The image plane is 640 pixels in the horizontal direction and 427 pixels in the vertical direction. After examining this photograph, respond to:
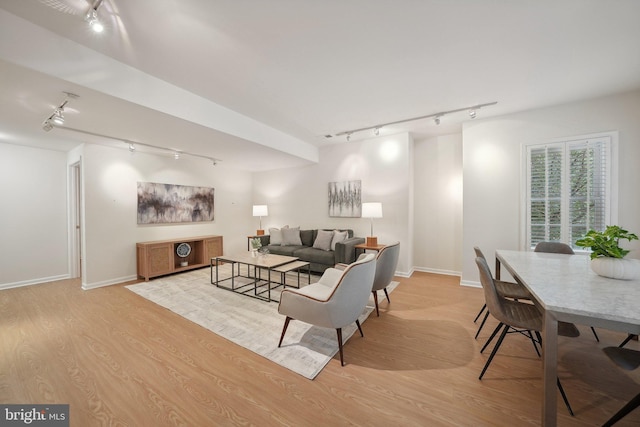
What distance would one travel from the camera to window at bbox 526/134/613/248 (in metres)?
3.07

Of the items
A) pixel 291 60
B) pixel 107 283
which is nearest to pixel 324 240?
pixel 291 60

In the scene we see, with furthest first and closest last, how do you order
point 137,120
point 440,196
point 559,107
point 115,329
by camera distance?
point 440,196 < point 559,107 < point 137,120 < point 115,329

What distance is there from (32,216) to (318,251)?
5.21 metres

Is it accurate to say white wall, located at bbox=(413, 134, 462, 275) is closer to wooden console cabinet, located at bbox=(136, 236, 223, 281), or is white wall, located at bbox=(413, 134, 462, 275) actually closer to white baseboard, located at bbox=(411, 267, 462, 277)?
white baseboard, located at bbox=(411, 267, 462, 277)

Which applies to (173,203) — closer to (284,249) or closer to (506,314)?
(284,249)

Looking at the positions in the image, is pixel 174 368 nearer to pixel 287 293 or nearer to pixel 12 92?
pixel 287 293

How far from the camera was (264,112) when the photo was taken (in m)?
3.44

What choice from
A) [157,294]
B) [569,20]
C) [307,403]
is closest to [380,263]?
[307,403]

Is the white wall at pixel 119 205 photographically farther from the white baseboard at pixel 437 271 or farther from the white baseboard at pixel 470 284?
the white baseboard at pixel 470 284

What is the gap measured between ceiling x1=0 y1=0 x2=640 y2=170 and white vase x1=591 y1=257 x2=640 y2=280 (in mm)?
1874

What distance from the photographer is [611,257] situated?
1.65 meters

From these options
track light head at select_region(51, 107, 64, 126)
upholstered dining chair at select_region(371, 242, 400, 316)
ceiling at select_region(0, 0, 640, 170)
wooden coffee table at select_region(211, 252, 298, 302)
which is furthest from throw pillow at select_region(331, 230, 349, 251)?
track light head at select_region(51, 107, 64, 126)

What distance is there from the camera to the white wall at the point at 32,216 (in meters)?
3.89

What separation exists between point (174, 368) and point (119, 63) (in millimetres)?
2885
